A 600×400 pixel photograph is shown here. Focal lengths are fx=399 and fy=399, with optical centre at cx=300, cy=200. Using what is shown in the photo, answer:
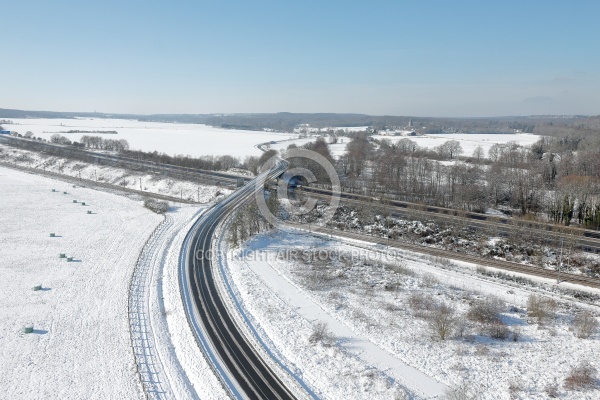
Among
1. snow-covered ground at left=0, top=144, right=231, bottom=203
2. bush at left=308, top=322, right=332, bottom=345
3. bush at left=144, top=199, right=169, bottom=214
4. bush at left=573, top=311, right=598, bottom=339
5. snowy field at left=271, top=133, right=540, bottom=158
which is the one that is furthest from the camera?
snowy field at left=271, top=133, right=540, bottom=158

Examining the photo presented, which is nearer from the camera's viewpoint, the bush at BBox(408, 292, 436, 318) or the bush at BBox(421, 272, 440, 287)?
the bush at BBox(408, 292, 436, 318)

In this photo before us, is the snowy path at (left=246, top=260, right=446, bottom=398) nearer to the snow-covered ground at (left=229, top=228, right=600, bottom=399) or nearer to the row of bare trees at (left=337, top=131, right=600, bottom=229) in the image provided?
the snow-covered ground at (left=229, top=228, right=600, bottom=399)

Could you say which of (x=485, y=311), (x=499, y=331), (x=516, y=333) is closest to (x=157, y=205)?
(x=485, y=311)

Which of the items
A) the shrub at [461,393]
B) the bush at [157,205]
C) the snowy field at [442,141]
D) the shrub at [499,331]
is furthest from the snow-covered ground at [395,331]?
the snowy field at [442,141]

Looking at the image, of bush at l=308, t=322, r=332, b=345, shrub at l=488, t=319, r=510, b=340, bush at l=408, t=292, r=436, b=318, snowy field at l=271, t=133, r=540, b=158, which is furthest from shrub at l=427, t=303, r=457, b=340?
snowy field at l=271, t=133, r=540, b=158

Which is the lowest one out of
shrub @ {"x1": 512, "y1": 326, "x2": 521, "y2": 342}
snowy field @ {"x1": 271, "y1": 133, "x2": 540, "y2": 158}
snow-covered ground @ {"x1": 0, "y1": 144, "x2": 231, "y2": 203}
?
shrub @ {"x1": 512, "y1": 326, "x2": 521, "y2": 342}

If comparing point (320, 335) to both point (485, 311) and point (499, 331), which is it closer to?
point (499, 331)
